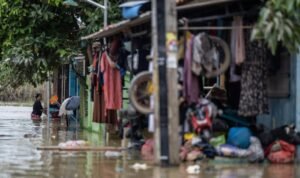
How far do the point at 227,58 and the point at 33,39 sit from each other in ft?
34.7

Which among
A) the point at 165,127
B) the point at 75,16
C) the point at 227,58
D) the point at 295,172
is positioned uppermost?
the point at 75,16

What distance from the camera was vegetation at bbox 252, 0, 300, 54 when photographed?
31.3 ft

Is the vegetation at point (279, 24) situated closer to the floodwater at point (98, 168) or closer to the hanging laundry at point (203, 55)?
the hanging laundry at point (203, 55)

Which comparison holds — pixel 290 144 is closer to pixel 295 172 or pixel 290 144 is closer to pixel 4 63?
pixel 295 172

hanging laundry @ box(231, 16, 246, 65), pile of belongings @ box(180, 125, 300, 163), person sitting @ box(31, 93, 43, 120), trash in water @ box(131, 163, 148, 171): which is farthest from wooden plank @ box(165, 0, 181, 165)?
person sitting @ box(31, 93, 43, 120)

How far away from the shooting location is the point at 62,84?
34531mm

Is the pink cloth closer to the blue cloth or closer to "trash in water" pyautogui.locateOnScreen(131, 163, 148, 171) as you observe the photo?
the blue cloth

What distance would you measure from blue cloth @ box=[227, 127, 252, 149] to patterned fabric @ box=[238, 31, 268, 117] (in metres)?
0.36

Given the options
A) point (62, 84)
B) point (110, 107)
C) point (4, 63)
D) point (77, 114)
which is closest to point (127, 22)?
point (110, 107)

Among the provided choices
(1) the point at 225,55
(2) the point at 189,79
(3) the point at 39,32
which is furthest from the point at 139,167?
(3) the point at 39,32

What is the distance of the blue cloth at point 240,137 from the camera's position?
474 inches

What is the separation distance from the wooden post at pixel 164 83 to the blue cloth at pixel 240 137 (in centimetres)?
158

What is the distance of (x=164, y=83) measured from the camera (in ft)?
35.8

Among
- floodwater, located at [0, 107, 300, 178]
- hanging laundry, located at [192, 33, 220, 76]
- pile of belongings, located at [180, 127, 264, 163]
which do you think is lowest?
floodwater, located at [0, 107, 300, 178]
